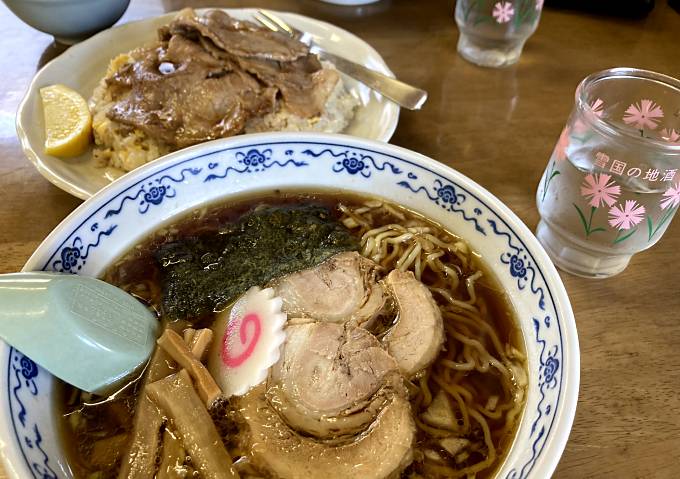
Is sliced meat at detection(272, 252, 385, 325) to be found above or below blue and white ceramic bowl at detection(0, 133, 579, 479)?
below

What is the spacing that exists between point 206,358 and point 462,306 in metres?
0.57

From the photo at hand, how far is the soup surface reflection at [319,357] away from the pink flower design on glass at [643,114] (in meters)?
0.62

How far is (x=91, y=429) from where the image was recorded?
100 centimetres

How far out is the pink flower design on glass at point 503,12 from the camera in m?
2.02

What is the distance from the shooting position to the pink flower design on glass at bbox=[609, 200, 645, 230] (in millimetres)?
1285

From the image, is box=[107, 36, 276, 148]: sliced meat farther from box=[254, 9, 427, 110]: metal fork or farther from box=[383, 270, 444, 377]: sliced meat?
box=[383, 270, 444, 377]: sliced meat

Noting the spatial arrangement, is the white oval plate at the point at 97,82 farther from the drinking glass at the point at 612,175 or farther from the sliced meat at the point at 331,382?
the sliced meat at the point at 331,382

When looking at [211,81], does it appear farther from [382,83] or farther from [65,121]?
[382,83]

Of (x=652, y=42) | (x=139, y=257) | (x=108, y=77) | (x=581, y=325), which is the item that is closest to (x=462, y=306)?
(x=581, y=325)

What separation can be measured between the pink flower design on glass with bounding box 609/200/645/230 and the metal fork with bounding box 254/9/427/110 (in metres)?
0.71

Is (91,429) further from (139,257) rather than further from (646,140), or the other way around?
(646,140)

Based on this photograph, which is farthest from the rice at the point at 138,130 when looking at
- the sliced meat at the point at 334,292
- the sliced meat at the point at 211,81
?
the sliced meat at the point at 334,292

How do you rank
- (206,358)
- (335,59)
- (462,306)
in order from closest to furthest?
(206,358) → (462,306) → (335,59)

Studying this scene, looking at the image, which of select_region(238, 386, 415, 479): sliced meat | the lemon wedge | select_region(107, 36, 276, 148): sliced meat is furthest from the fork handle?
select_region(238, 386, 415, 479): sliced meat
